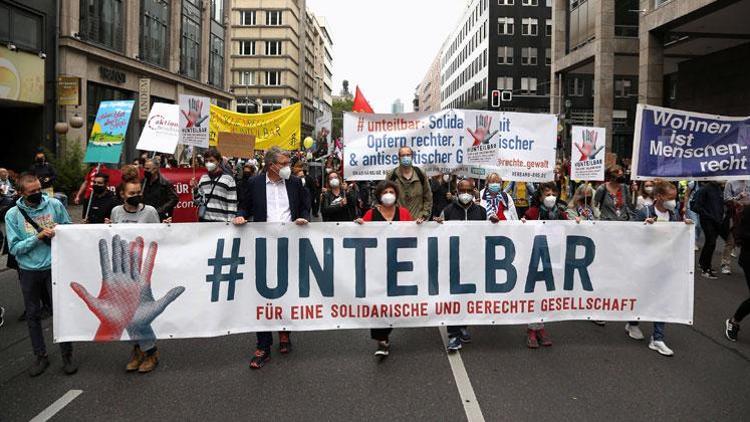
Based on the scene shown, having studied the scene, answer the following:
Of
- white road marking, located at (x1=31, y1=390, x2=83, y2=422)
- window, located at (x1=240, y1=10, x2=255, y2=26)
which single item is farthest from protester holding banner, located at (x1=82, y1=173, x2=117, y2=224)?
window, located at (x1=240, y1=10, x2=255, y2=26)

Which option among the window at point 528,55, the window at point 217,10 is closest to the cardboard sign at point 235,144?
the window at point 217,10

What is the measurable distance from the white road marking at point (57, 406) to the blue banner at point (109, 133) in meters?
6.71

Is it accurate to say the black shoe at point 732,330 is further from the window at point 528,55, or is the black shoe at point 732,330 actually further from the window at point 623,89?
the window at point 528,55

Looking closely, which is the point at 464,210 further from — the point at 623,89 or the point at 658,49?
the point at 623,89

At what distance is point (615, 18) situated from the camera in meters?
27.8

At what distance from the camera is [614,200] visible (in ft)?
22.3

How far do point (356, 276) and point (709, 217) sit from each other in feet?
24.1

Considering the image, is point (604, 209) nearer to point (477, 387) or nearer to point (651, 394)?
point (651, 394)

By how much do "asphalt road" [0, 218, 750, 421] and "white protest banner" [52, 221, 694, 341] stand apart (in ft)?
1.10

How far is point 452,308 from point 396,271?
0.66m

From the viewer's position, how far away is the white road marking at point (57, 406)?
388cm

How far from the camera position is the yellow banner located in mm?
12594

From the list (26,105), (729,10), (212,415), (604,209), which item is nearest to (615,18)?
(729,10)

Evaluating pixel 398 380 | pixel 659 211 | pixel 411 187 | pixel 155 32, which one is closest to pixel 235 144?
pixel 411 187
